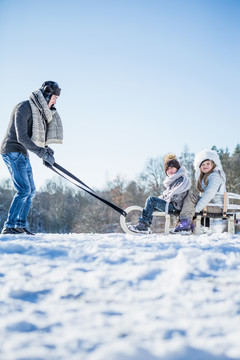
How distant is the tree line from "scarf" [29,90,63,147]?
2719cm

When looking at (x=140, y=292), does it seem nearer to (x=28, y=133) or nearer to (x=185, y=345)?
(x=185, y=345)

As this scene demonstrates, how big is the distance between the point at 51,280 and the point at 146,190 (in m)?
34.2

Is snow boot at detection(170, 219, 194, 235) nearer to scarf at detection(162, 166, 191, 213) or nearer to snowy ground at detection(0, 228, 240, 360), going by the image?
scarf at detection(162, 166, 191, 213)

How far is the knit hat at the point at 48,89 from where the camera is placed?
4445 mm

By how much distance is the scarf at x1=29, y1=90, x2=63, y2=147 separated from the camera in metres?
4.32

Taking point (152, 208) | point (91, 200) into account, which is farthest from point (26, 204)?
point (91, 200)

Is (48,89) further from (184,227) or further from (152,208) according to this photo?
(184,227)

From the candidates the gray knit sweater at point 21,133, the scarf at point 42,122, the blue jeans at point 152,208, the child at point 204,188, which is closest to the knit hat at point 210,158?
the child at point 204,188

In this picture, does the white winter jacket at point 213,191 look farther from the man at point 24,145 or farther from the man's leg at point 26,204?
the man's leg at point 26,204

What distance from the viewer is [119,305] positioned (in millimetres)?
1448

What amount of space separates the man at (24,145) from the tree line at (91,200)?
2752cm

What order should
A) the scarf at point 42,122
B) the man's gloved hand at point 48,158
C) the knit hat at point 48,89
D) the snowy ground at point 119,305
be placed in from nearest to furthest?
the snowy ground at point 119,305 → the man's gloved hand at point 48,158 → the scarf at point 42,122 → the knit hat at point 48,89

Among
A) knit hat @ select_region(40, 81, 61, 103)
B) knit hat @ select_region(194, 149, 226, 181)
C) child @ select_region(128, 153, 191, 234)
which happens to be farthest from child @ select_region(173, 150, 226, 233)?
knit hat @ select_region(40, 81, 61, 103)

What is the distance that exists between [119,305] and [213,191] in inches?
145
